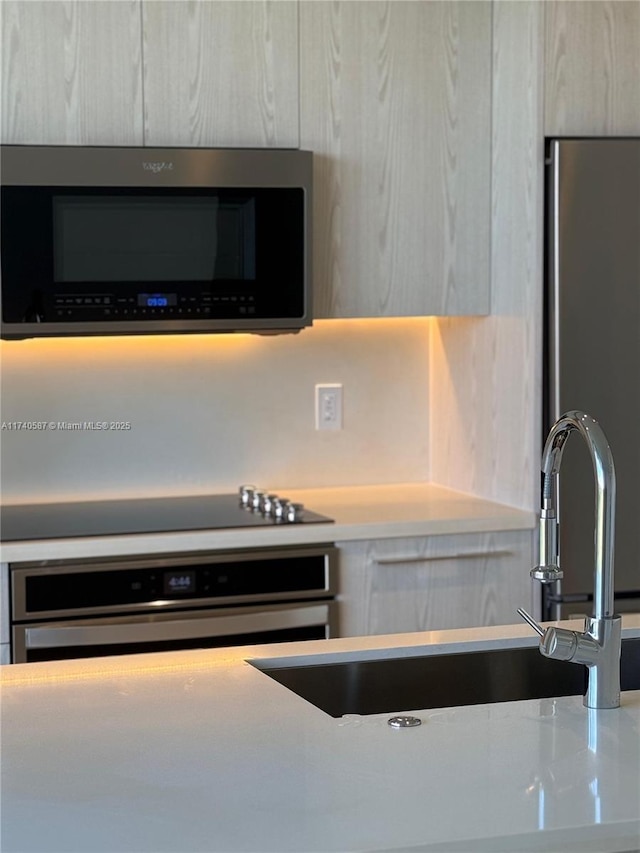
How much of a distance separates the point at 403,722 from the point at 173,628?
1.31 metres

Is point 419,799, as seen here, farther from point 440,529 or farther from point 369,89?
point 369,89

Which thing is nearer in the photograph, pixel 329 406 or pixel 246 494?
pixel 246 494

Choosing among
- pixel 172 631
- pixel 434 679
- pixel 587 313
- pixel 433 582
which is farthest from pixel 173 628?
pixel 587 313

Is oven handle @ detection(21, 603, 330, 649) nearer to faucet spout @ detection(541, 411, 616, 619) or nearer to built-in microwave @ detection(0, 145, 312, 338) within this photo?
built-in microwave @ detection(0, 145, 312, 338)

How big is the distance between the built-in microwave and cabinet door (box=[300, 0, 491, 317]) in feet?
0.42

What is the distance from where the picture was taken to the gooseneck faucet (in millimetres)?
1550

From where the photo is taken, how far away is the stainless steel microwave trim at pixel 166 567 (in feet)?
8.76

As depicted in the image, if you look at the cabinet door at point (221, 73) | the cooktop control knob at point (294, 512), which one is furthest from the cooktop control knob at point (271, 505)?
the cabinet door at point (221, 73)

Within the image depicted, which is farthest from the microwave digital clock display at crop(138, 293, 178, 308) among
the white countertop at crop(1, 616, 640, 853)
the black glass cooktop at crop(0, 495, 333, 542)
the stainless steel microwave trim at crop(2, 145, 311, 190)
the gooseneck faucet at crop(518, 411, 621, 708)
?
the gooseneck faucet at crop(518, 411, 621, 708)

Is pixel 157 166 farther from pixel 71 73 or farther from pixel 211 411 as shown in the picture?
pixel 211 411

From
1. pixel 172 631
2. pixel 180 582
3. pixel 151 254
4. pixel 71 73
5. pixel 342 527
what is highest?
pixel 71 73

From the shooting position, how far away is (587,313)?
9.71 ft

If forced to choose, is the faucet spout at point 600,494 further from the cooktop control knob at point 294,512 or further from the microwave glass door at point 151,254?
the microwave glass door at point 151,254

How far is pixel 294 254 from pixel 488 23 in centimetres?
81
